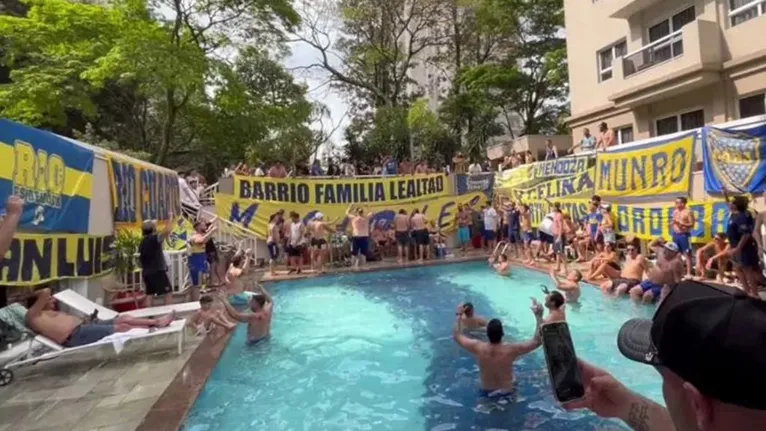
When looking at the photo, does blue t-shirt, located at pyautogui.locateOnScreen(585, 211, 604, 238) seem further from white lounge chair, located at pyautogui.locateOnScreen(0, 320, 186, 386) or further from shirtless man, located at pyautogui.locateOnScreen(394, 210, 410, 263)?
white lounge chair, located at pyautogui.locateOnScreen(0, 320, 186, 386)

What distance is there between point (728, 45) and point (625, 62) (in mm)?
3325

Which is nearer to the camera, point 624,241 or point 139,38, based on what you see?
point 624,241

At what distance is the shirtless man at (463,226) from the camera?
1666 centimetres

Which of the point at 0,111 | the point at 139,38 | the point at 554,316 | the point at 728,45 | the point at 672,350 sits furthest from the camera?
the point at 0,111

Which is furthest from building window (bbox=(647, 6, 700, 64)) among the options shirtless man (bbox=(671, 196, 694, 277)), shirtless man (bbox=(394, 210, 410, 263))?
shirtless man (bbox=(394, 210, 410, 263))

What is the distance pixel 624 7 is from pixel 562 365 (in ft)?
55.5

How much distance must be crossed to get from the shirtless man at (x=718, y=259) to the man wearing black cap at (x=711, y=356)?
8818 mm

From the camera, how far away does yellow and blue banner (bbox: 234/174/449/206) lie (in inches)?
619

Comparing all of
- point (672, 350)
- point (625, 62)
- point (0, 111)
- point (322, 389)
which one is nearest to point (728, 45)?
point (625, 62)

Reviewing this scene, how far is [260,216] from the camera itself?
15.6 meters

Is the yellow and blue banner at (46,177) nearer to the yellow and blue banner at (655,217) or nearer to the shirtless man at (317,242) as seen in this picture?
the shirtless man at (317,242)

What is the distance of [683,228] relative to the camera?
9.46 meters

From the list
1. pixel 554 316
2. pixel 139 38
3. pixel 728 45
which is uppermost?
pixel 139 38

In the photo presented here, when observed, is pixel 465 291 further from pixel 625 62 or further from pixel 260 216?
pixel 625 62
